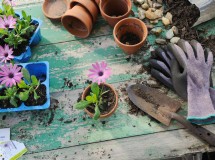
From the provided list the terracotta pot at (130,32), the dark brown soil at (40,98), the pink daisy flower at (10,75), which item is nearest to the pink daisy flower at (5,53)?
the pink daisy flower at (10,75)

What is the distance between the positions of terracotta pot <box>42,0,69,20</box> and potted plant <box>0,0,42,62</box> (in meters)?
0.12

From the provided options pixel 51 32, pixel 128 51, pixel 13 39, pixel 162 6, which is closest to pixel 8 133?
pixel 13 39

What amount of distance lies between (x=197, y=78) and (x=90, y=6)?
2.03 ft

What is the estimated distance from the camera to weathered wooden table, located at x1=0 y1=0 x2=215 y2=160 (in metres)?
1.39

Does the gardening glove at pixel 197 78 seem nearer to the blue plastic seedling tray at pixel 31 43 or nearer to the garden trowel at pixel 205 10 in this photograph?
the garden trowel at pixel 205 10

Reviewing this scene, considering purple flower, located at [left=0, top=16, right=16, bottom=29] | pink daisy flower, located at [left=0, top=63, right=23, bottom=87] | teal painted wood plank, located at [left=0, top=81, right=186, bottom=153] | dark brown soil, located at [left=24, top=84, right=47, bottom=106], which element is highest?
purple flower, located at [left=0, top=16, right=16, bottom=29]

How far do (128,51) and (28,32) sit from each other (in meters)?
0.48

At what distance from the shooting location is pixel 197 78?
1.41 m

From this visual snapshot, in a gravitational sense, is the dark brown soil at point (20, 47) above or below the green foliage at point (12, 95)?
above

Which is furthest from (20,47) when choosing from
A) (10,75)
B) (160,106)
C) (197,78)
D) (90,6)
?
(197,78)

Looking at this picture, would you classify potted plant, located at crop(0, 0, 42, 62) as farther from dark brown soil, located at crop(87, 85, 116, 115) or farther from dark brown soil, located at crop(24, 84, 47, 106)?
dark brown soil, located at crop(87, 85, 116, 115)

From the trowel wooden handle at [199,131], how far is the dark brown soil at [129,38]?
17.1 inches

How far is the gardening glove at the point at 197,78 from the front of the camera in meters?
1.37

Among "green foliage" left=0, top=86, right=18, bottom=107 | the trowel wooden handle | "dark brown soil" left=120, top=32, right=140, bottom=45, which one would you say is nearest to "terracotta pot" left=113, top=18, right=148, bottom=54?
"dark brown soil" left=120, top=32, right=140, bottom=45
